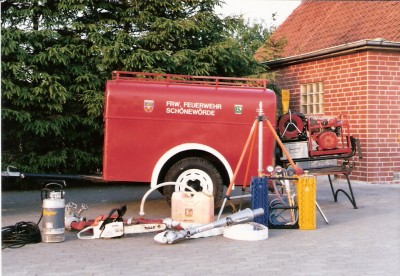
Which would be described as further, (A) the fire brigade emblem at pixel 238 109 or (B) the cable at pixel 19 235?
(A) the fire brigade emblem at pixel 238 109

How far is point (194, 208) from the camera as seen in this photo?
26.0 feet

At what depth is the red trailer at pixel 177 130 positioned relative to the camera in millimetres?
8984

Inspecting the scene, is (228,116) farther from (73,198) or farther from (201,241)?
(73,198)

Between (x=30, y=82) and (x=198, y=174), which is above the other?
(x=30, y=82)

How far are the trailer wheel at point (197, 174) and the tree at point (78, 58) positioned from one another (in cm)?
468

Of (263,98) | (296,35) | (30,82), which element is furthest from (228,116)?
(296,35)

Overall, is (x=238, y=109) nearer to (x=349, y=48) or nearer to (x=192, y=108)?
(x=192, y=108)

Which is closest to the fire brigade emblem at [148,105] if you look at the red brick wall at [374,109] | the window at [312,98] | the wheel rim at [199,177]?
the wheel rim at [199,177]

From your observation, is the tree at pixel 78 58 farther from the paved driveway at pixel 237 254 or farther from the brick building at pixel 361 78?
the paved driveway at pixel 237 254

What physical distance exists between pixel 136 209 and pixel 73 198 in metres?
2.21

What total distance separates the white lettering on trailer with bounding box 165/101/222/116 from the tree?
4.54m

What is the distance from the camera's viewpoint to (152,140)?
29.8ft

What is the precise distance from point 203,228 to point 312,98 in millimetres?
9971

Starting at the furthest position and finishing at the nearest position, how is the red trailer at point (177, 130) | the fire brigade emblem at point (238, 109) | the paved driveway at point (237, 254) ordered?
the fire brigade emblem at point (238, 109) < the red trailer at point (177, 130) < the paved driveway at point (237, 254)
